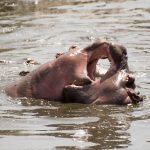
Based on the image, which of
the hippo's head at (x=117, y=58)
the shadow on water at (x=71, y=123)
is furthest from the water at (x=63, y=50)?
the hippo's head at (x=117, y=58)

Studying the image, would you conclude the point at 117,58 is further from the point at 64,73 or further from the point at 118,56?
the point at 64,73

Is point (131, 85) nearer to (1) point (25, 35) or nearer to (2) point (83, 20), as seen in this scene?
(1) point (25, 35)

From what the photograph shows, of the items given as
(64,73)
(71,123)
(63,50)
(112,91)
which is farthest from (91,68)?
(63,50)

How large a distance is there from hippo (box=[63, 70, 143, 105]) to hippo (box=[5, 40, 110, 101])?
0.34ft

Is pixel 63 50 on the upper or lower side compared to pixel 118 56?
lower

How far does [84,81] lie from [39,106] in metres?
0.57

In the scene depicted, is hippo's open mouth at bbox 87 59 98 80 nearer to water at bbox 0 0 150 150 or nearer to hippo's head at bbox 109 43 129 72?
hippo's head at bbox 109 43 129 72

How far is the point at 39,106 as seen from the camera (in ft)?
22.6

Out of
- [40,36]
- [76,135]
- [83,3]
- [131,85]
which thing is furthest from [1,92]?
[83,3]

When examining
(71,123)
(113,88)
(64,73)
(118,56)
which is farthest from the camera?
(64,73)

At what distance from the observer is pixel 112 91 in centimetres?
667

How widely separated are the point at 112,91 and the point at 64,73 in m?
0.69

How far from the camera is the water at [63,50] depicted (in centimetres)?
539

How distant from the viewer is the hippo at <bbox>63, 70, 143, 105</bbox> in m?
6.68
